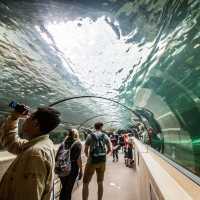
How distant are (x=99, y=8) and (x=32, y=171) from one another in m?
3.00

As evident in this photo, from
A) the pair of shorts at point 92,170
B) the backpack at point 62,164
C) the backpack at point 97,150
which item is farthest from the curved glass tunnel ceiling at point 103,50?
the backpack at point 62,164

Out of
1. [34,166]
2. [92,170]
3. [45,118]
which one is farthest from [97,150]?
[34,166]

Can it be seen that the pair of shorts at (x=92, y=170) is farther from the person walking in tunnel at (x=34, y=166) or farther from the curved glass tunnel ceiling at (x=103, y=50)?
the person walking in tunnel at (x=34, y=166)

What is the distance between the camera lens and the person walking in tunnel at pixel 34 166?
194 cm

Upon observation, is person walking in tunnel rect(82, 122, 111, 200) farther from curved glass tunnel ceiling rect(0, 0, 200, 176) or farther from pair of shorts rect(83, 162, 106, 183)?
curved glass tunnel ceiling rect(0, 0, 200, 176)

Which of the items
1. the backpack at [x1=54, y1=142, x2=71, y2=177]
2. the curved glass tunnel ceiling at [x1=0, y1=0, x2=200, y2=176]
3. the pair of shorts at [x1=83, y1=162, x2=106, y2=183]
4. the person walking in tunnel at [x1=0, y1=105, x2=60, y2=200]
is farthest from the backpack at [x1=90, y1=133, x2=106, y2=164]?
the person walking in tunnel at [x1=0, y1=105, x2=60, y2=200]

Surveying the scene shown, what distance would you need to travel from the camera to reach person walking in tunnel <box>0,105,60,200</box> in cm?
194

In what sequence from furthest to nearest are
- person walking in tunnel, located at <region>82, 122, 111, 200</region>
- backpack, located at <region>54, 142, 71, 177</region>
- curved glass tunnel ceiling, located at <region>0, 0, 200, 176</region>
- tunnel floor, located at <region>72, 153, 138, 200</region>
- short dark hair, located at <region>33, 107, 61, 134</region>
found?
tunnel floor, located at <region>72, 153, 138, 200</region> → person walking in tunnel, located at <region>82, 122, 111, 200</region> → backpack, located at <region>54, 142, 71, 177</region> → curved glass tunnel ceiling, located at <region>0, 0, 200, 176</region> → short dark hair, located at <region>33, 107, 61, 134</region>

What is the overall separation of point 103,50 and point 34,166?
433 centimetres

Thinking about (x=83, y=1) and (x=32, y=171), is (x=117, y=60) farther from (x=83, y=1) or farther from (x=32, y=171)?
(x=32, y=171)

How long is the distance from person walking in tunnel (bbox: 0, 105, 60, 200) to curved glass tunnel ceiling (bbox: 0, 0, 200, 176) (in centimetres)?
237

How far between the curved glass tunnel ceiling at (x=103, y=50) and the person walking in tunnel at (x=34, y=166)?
2.37 metres

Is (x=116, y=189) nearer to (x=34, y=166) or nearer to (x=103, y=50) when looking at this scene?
(x=103, y=50)

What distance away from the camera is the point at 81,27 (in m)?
4.79
